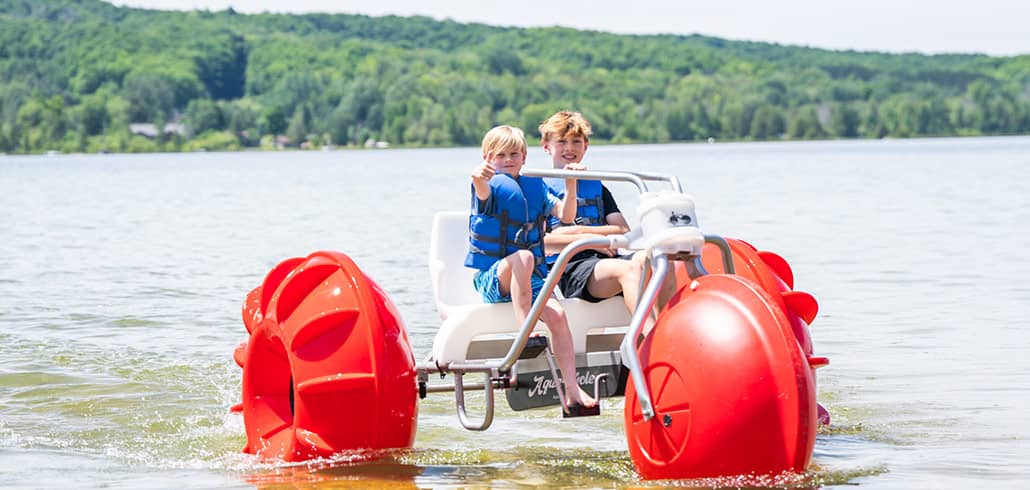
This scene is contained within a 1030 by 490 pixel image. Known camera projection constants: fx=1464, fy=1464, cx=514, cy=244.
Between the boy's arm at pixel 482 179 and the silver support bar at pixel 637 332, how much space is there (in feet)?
3.28

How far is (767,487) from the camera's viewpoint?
5426 mm

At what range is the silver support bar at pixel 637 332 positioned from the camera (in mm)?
5512

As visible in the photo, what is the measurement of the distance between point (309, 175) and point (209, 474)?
6323 centimetres

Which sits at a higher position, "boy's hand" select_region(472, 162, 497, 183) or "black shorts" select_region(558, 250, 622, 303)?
"boy's hand" select_region(472, 162, 497, 183)

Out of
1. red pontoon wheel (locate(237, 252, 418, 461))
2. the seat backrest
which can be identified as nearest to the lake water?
red pontoon wheel (locate(237, 252, 418, 461))

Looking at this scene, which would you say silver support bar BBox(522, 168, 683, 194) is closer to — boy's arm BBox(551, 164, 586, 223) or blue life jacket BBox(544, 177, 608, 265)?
boy's arm BBox(551, 164, 586, 223)

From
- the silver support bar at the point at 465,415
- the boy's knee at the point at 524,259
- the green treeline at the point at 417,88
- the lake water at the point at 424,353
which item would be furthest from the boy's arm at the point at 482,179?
the green treeline at the point at 417,88

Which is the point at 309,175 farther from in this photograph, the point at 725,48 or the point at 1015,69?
the point at 1015,69

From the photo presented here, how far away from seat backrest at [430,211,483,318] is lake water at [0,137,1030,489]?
2.61 feet

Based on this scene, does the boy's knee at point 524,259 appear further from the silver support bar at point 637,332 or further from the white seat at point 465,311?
the silver support bar at point 637,332

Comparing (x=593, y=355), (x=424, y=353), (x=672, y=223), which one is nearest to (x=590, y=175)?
(x=672, y=223)

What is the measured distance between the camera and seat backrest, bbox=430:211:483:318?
6.99 metres

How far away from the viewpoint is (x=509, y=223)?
21.3ft

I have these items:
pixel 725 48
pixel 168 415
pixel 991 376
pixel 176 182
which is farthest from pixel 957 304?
pixel 725 48
